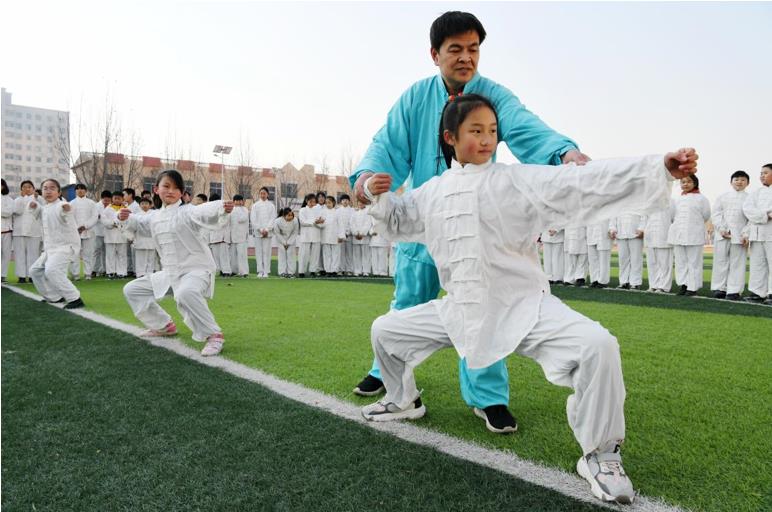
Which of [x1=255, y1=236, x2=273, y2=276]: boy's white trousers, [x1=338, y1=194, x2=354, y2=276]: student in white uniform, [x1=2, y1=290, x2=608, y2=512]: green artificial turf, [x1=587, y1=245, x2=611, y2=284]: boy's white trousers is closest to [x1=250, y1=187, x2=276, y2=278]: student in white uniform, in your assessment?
[x1=255, y1=236, x2=273, y2=276]: boy's white trousers

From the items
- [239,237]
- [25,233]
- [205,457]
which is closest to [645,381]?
[205,457]

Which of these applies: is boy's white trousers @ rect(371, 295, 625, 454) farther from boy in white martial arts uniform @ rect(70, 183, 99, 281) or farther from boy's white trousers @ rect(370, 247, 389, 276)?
boy's white trousers @ rect(370, 247, 389, 276)

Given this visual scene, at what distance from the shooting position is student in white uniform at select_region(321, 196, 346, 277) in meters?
16.1

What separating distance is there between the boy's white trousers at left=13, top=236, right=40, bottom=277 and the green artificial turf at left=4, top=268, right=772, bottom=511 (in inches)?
225

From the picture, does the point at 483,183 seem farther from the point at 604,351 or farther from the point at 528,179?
the point at 604,351

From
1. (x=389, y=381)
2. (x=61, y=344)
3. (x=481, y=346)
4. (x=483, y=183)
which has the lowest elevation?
(x=61, y=344)

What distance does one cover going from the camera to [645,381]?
4.02m

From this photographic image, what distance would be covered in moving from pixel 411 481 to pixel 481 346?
0.66 meters

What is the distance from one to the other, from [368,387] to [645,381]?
1939 millimetres

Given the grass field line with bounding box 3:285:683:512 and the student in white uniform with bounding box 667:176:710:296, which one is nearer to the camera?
the grass field line with bounding box 3:285:683:512

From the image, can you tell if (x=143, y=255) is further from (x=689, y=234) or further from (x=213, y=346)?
(x=689, y=234)

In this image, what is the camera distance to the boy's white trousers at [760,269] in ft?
32.3

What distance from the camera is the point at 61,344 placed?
5445mm

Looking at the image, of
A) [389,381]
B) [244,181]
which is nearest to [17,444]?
[389,381]
